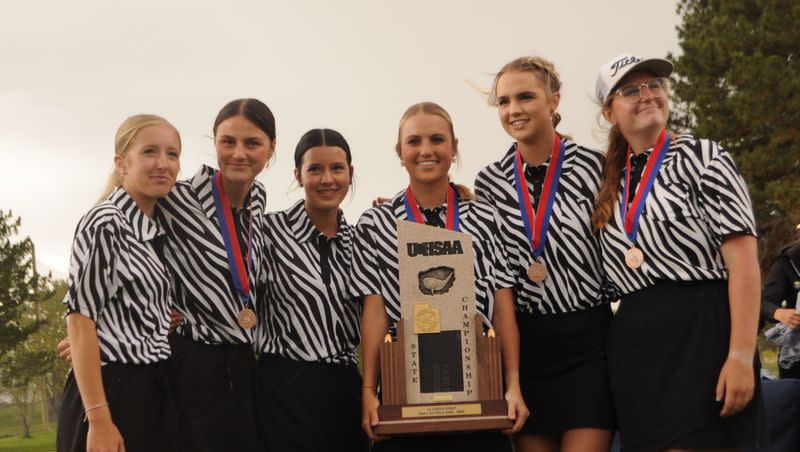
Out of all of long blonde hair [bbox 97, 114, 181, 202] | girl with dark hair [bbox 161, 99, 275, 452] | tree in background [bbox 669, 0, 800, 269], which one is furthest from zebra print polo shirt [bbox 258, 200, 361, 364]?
tree in background [bbox 669, 0, 800, 269]

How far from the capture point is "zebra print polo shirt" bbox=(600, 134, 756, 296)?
4.27 m

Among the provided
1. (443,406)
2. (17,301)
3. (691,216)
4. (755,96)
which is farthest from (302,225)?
(17,301)

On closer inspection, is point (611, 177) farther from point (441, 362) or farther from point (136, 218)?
point (136, 218)

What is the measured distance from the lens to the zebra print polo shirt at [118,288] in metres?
4.34

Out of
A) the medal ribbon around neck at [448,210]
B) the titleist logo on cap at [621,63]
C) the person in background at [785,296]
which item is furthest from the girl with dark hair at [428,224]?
the person in background at [785,296]

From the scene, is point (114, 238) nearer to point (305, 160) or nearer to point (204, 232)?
point (204, 232)

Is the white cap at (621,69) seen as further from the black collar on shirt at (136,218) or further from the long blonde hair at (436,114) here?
the black collar on shirt at (136,218)

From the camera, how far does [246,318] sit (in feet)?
15.9

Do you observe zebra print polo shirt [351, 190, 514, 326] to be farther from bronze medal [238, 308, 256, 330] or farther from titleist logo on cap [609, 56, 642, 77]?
titleist logo on cap [609, 56, 642, 77]

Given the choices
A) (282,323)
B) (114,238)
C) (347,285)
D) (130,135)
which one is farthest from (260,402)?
(130,135)

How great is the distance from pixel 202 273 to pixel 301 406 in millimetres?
862

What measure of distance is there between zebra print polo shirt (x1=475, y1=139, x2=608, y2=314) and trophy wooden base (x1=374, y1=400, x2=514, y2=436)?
71 centimetres

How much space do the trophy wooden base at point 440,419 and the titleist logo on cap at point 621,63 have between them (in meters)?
1.73

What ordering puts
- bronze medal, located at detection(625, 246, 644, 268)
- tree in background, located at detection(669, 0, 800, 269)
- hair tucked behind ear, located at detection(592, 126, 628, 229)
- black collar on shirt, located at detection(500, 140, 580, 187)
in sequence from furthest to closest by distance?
tree in background, located at detection(669, 0, 800, 269) < black collar on shirt, located at detection(500, 140, 580, 187) < hair tucked behind ear, located at detection(592, 126, 628, 229) < bronze medal, located at detection(625, 246, 644, 268)
